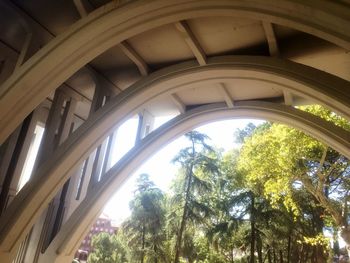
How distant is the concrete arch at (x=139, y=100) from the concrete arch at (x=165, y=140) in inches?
65.5

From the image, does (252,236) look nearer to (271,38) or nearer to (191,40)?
(271,38)

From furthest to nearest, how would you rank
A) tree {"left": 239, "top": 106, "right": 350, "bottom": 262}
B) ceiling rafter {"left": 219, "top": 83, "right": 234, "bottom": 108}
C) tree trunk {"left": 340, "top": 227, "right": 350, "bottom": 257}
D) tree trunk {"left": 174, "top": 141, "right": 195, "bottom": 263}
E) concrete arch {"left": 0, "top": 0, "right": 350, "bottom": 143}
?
tree trunk {"left": 174, "top": 141, "right": 195, "bottom": 263}, tree {"left": 239, "top": 106, "right": 350, "bottom": 262}, tree trunk {"left": 340, "top": 227, "right": 350, "bottom": 257}, ceiling rafter {"left": 219, "top": 83, "right": 234, "bottom": 108}, concrete arch {"left": 0, "top": 0, "right": 350, "bottom": 143}

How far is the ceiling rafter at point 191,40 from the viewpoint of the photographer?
7.73 metres

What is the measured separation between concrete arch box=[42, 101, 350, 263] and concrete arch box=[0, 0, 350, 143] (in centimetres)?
416

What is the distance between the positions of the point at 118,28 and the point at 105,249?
26.4 m

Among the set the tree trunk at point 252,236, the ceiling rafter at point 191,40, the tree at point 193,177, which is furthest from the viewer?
the tree trunk at point 252,236

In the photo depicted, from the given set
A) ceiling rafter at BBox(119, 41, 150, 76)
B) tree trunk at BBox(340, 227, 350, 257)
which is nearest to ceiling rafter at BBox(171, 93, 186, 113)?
ceiling rafter at BBox(119, 41, 150, 76)

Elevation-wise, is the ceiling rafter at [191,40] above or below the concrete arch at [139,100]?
above

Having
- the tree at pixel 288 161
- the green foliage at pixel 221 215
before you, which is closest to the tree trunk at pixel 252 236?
the green foliage at pixel 221 215

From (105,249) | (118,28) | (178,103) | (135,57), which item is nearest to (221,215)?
(105,249)

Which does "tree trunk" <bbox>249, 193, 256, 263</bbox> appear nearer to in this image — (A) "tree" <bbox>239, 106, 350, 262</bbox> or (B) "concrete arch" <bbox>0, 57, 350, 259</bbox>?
(A) "tree" <bbox>239, 106, 350, 262</bbox>

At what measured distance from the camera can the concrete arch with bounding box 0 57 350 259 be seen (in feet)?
25.5

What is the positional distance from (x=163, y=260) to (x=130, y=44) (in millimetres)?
16613

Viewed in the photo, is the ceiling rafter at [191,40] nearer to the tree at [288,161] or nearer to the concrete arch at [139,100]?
the concrete arch at [139,100]
